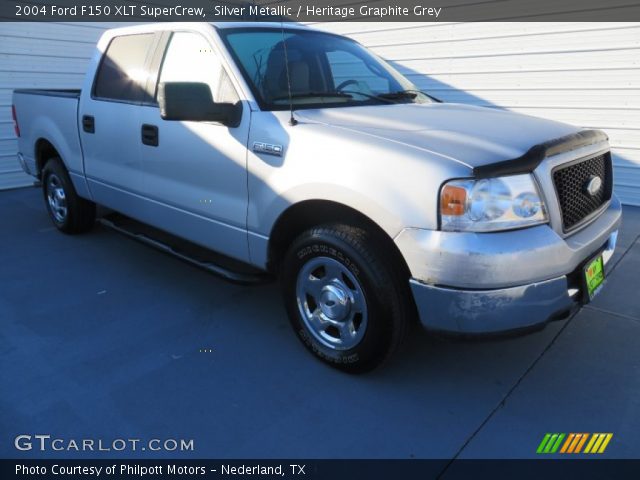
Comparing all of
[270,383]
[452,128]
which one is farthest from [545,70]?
[270,383]

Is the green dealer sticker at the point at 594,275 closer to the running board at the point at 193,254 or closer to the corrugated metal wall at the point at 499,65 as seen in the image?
the running board at the point at 193,254

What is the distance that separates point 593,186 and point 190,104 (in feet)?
7.12

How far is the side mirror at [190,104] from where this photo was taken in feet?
8.86

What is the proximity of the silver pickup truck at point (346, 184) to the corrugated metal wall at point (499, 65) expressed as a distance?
11.3ft

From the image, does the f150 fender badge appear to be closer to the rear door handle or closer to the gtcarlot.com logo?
the gtcarlot.com logo

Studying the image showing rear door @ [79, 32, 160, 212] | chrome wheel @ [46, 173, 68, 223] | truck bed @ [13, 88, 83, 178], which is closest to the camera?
rear door @ [79, 32, 160, 212]

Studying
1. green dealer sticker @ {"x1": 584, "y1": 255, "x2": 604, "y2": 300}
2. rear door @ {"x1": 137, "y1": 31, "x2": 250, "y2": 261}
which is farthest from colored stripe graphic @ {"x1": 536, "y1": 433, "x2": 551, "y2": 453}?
rear door @ {"x1": 137, "y1": 31, "x2": 250, "y2": 261}

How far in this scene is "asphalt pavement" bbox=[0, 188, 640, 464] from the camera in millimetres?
2279

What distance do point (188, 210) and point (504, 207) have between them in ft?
6.60

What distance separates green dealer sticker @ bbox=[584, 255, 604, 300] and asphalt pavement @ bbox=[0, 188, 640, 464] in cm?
41

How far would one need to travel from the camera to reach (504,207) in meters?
2.13

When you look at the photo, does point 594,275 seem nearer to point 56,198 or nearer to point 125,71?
point 125,71

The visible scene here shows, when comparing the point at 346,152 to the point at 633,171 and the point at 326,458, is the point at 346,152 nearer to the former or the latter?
the point at 326,458
